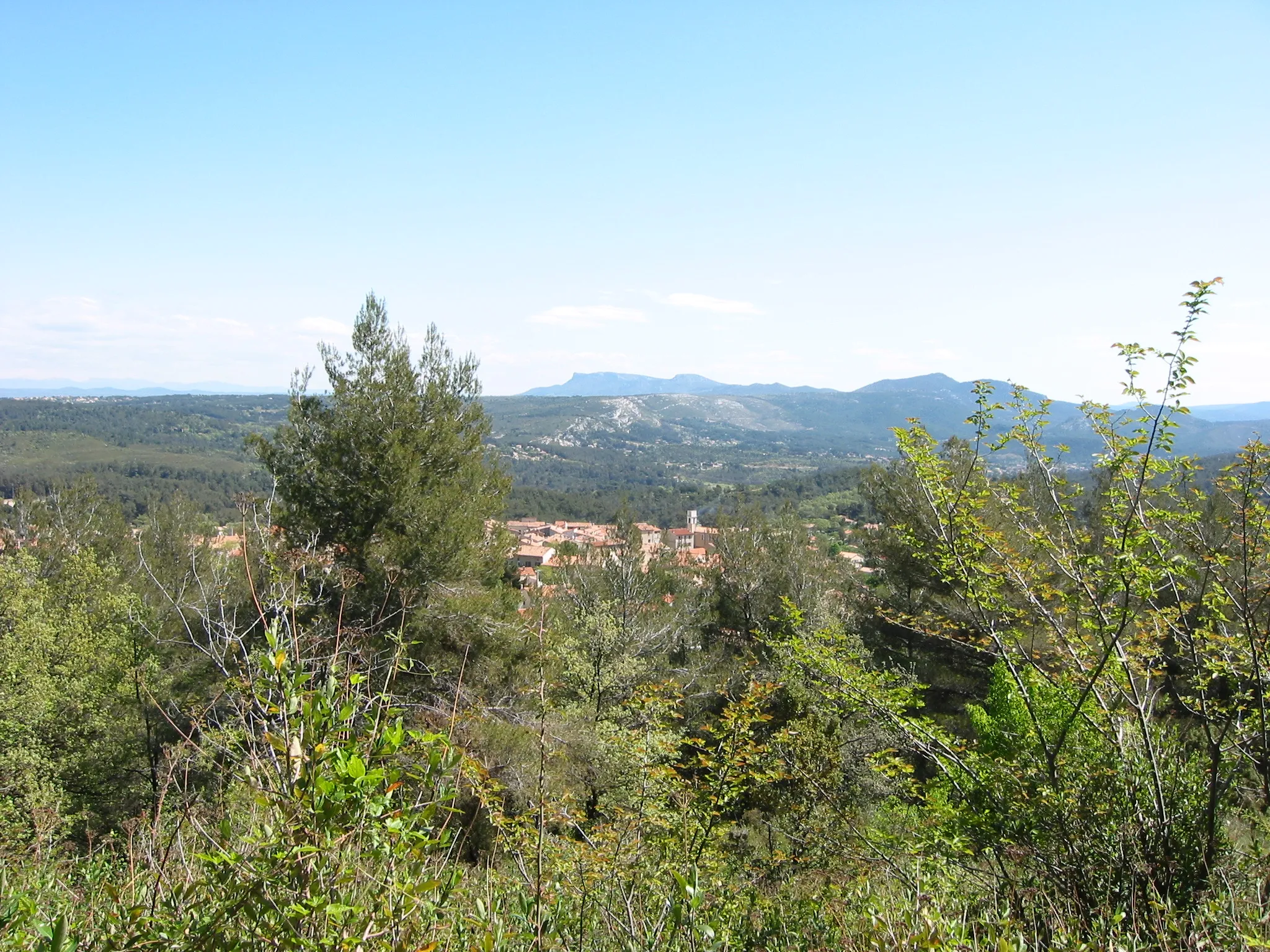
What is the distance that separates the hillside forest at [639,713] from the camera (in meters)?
2.29

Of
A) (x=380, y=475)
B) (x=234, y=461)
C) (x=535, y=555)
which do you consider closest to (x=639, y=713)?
(x=380, y=475)

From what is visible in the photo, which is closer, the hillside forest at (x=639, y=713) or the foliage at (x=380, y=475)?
the hillside forest at (x=639, y=713)

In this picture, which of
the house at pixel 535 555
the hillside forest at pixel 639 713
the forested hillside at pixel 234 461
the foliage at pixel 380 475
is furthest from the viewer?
the forested hillside at pixel 234 461

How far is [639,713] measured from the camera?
11.7 meters

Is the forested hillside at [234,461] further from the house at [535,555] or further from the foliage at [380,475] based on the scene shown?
the foliage at [380,475]

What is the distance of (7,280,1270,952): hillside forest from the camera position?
7.52 feet

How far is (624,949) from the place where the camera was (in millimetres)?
3217

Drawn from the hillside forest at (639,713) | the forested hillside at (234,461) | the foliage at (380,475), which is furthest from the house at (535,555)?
the foliage at (380,475)

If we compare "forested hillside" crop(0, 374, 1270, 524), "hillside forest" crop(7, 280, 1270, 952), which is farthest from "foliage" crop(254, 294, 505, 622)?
"forested hillside" crop(0, 374, 1270, 524)

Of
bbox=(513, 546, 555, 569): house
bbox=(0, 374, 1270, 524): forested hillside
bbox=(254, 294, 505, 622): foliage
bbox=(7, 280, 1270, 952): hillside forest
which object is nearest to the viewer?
bbox=(7, 280, 1270, 952): hillside forest

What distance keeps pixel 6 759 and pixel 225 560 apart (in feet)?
14.4

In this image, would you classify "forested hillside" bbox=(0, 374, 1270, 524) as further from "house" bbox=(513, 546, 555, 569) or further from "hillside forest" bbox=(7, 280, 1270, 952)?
"hillside forest" bbox=(7, 280, 1270, 952)

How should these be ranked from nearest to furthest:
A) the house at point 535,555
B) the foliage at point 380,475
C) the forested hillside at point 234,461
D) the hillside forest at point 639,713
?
the hillside forest at point 639,713 < the foliage at point 380,475 < the house at point 535,555 < the forested hillside at point 234,461

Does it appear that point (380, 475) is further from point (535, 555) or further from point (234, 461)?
point (234, 461)
